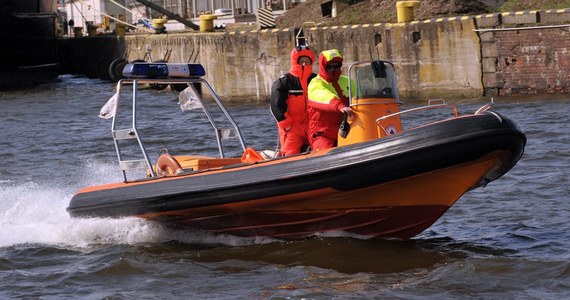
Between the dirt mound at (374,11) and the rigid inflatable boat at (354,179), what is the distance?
11525 millimetres

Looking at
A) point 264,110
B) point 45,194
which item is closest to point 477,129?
point 45,194

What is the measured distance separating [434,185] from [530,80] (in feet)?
32.3

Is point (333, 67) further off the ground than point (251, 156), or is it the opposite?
point (333, 67)

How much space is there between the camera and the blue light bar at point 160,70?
927 centimetres

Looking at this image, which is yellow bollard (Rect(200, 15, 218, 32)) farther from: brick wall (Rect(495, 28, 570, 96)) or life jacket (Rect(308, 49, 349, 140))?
life jacket (Rect(308, 49, 349, 140))

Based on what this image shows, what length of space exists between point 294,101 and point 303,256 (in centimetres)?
123

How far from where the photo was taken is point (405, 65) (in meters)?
18.8

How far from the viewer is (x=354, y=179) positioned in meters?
8.02

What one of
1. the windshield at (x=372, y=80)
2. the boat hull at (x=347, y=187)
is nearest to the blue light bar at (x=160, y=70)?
the boat hull at (x=347, y=187)

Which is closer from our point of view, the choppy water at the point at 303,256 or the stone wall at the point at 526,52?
the choppy water at the point at 303,256

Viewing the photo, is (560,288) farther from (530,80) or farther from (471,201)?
(530,80)

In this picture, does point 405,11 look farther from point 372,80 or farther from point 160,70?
point 372,80

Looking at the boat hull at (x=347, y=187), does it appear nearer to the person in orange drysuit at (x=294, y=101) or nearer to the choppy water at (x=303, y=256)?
the choppy water at (x=303, y=256)

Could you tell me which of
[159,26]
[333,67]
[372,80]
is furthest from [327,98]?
Result: [159,26]
